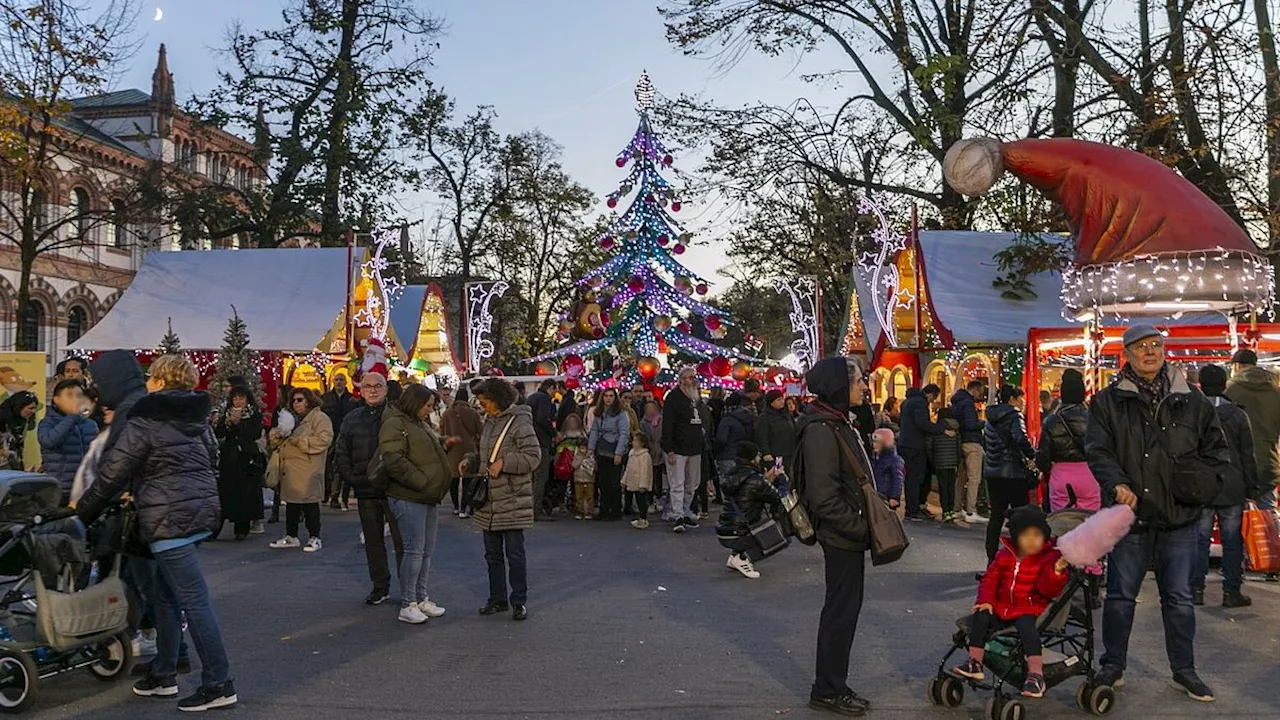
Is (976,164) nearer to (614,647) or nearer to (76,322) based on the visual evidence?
(614,647)

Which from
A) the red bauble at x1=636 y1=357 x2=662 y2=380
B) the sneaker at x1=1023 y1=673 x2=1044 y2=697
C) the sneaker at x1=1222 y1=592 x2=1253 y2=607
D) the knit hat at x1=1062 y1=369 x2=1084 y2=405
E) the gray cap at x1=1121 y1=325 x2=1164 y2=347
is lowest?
the sneaker at x1=1222 y1=592 x2=1253 y2=607

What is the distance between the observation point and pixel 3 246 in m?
34.7

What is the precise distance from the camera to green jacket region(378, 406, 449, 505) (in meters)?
7.94

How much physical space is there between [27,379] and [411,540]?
8.77 meters

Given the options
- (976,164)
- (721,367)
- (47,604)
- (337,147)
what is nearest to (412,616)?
(47,604)

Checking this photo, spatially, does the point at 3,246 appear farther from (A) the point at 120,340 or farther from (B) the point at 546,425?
(B) the point at 546,425

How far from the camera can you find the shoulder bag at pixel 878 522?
5551 mm

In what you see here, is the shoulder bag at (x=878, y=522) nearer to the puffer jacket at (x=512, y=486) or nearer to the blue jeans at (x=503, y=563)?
the puffer jacket at (x=512, y=486)

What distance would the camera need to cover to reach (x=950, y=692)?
5.79 m

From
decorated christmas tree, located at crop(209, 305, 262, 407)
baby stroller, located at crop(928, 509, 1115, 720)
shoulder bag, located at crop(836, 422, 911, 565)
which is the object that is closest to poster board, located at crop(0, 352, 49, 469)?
decorated christmas tree, located at crop(209, 305, 262, 407)

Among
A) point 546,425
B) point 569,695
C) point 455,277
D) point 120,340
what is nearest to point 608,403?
point 546,425

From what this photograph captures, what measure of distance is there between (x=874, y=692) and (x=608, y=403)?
374 inches

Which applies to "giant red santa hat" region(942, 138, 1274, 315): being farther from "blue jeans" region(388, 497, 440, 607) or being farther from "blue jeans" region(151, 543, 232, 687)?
"blue jeans" region(151, 543, 232, 687)

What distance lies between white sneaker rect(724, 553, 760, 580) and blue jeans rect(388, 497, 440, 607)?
3300mm
